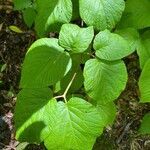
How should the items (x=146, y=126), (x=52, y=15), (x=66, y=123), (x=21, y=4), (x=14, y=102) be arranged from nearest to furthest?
(x=66, y=123) → (x=52, y=15) → (x=146, y=126) → (x=21, y=4) → (x=14, y=102)

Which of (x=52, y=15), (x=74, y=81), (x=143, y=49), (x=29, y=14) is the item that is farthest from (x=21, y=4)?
(x=143, y=49)

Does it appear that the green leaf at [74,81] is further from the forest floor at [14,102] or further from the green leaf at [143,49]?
the forest floor at [14,102]

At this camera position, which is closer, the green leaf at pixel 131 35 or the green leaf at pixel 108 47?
the green leaf at pixel 108 47

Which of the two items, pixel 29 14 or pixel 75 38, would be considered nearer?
pixel 75 38

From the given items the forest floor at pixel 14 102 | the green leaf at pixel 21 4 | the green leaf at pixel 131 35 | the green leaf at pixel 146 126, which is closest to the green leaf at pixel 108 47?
the green leaf at pixel 131 35

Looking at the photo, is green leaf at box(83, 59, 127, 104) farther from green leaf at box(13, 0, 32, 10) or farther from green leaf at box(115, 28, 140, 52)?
green leaf at box(13, 0, 32, 10)

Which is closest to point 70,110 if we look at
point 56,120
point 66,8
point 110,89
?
point 56,120

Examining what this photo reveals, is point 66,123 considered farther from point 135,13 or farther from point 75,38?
point 135,13
